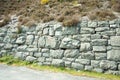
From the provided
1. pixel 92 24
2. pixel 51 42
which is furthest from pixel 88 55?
pixel 51 42

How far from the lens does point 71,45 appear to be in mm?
12844

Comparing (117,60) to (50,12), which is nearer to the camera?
(117,60)

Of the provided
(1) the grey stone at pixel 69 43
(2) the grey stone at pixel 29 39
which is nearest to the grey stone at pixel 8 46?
(2) the grey stone at pixel 29 39

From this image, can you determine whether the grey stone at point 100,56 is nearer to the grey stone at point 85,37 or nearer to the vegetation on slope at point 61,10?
the grey stone at point 85,37

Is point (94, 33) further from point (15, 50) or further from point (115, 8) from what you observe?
point (15, 50)

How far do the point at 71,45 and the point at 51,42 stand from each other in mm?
1264

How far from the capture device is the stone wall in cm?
1191

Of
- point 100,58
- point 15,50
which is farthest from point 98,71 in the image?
point 15,50

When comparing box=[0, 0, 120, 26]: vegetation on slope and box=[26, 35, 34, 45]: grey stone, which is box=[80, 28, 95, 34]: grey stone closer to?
box=[0, 0, 120, 26]: vegetation on slope

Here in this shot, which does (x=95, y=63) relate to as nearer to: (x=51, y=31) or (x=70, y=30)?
(x=70, y=30)

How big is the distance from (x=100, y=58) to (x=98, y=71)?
0.63 m

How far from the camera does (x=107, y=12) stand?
13211mm

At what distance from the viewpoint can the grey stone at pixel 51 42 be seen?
1334 centimetres

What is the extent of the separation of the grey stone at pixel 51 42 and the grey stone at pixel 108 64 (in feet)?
9.15
